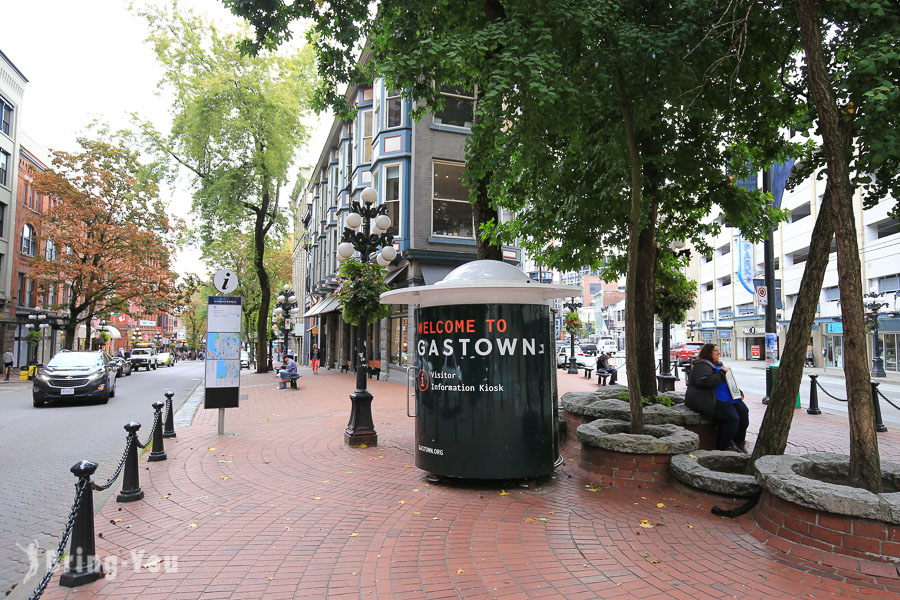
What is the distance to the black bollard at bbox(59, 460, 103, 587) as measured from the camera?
3676 mm

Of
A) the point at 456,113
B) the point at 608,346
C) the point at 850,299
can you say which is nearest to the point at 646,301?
the point at 850,299

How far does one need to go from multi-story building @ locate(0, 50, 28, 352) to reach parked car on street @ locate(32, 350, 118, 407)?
21011mm

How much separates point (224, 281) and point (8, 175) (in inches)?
1264

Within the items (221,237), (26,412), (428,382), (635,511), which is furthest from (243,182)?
(635,511)

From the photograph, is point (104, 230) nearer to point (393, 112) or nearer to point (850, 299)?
point (393, 112)

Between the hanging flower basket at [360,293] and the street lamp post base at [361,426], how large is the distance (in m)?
1.47

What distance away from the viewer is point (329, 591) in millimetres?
3578

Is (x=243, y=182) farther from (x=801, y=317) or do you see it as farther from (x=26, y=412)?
(x=801, y=317)

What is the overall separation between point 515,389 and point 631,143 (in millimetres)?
2962

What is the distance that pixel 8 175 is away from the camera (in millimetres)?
32375

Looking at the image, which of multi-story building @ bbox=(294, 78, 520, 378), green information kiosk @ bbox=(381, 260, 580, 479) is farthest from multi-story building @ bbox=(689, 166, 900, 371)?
green information kiosk @ bbox=(381, 260, 580, 479)

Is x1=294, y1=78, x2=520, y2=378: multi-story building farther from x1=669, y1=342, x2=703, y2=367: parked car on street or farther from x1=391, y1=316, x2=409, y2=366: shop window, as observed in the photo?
x1=669, y1=342, x2=703, y2=367: parked car on street

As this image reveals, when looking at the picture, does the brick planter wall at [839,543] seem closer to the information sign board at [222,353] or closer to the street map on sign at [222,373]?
the information sign board at [222,353]

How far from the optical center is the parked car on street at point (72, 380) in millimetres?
14484
